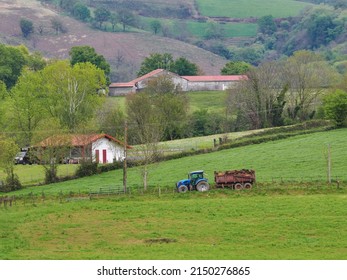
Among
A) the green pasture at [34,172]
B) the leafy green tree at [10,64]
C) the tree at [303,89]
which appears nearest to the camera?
the green pasture at [34,172]

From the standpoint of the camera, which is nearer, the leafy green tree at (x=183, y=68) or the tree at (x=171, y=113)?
the tree at (x=171, y=113)

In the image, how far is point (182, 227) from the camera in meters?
42.9

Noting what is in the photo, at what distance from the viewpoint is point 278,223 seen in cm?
4284

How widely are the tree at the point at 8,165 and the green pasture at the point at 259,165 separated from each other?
149 cm

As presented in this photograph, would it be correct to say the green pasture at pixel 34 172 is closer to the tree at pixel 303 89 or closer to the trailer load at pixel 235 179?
the trailer load at pixel 235 179

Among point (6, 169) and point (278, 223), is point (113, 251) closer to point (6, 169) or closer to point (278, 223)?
point (278, 223)

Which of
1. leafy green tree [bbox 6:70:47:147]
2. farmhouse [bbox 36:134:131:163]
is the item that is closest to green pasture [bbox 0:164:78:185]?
farmhouse [bbox 36:134:131:163]

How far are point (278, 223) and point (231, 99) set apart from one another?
66333 mm

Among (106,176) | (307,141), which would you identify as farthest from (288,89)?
(106,176)

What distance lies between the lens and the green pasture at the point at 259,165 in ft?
192

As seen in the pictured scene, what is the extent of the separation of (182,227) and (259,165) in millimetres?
22468

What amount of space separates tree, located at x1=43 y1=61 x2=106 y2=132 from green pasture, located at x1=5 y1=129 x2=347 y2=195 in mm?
27034

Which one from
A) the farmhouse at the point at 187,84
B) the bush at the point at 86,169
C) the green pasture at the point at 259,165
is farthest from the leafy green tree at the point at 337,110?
the farmhouse at the point at 187,84

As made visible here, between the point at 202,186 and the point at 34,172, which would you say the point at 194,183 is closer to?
the point at 202,186
